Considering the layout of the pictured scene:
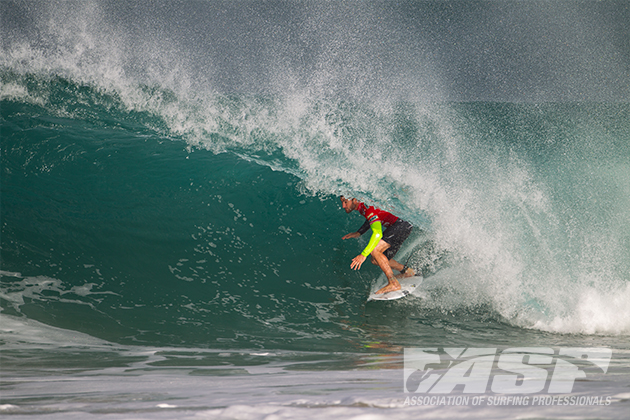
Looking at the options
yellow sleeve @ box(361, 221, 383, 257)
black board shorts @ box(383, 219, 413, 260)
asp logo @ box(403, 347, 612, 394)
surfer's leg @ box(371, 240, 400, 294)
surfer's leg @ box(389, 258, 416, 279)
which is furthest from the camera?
surfer's leg @ box(389, 258, 416, 279)

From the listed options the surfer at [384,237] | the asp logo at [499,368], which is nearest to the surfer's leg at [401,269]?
the surfer at [384,237]

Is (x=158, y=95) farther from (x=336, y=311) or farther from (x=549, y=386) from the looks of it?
(x=549, y=386)

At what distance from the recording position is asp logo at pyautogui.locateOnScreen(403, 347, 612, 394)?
1.67 meters

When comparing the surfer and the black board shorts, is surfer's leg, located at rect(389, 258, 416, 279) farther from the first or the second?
the black board shorts

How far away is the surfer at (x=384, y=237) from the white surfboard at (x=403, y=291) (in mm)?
51

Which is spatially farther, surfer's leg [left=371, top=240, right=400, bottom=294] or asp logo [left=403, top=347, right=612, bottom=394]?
surfer's leg [left=371, top=240, right=400, bottom=294]

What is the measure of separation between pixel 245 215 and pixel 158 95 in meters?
3.48

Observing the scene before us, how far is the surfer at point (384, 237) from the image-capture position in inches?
181

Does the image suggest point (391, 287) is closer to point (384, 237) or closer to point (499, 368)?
point (384, 237)

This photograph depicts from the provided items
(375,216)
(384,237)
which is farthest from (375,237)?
(384,237)

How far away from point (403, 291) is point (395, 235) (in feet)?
2.26

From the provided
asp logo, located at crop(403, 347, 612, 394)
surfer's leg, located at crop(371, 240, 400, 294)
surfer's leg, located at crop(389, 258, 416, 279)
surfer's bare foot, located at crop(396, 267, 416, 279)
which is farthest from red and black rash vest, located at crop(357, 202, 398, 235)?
asp logo, located at crop(403, 347, 612, 394)

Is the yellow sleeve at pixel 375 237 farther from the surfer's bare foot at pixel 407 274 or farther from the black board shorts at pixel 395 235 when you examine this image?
the surfer's bare foot at pixel 407 274

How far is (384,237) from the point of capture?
16.6 feet
